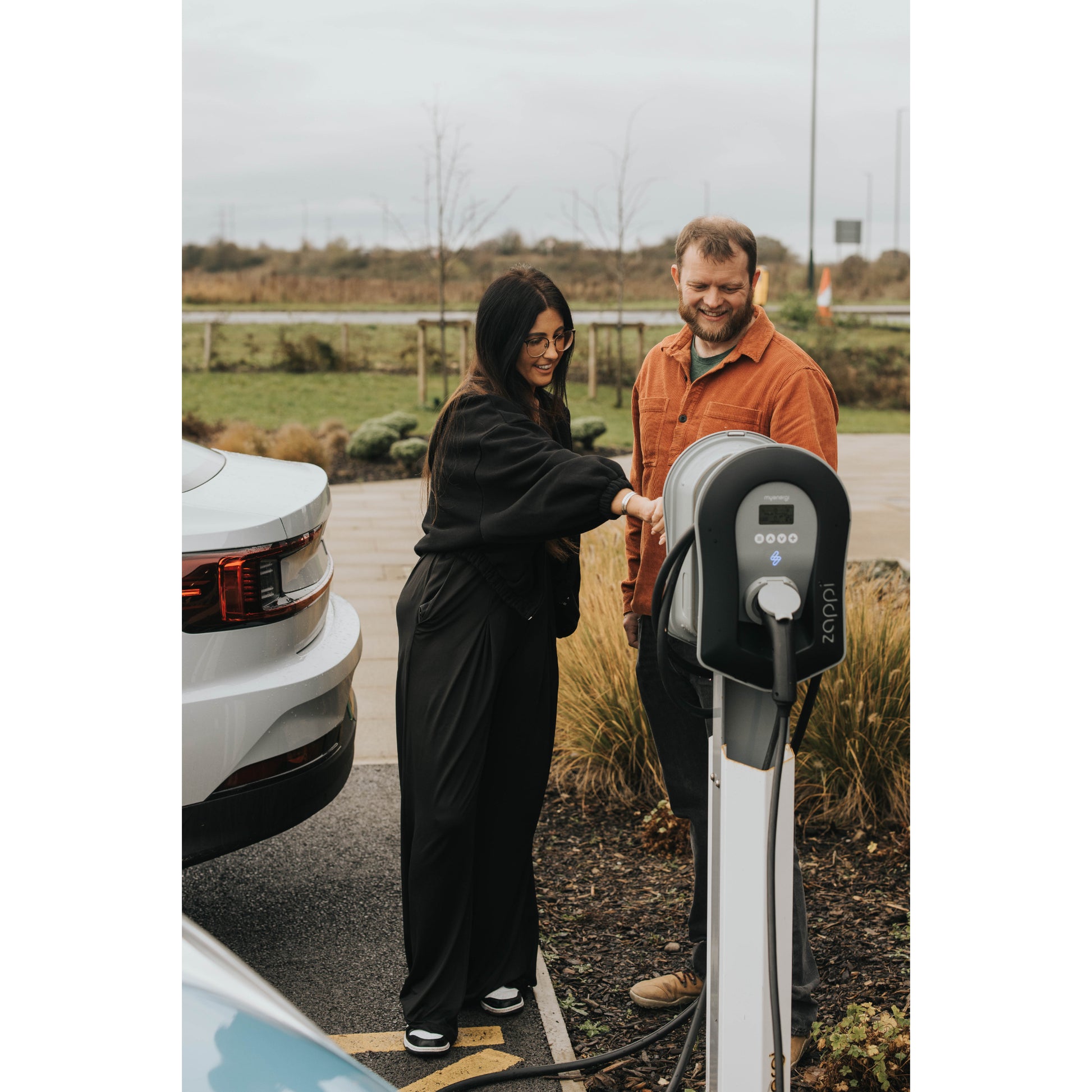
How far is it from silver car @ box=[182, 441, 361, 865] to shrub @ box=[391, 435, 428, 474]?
10833mm

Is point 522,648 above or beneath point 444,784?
above

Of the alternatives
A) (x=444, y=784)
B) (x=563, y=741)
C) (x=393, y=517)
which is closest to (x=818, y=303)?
(x=393, y=517)

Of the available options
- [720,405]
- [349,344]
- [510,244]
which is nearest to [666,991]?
[720,405]

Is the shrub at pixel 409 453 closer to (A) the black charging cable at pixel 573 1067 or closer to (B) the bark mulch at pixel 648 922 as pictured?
(B) the bark mulch at pixel 648 922

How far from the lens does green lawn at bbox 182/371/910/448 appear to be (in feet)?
59.0

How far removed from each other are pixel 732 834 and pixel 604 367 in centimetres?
2058

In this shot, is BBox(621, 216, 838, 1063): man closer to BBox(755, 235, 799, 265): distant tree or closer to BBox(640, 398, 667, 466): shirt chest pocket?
BBox(640, 398, 667, 466): shirt chest pocket

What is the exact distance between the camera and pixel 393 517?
424 inches

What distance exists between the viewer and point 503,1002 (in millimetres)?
2947

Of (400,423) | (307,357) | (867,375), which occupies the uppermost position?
(307,357)

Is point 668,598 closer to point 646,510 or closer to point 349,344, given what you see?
point 646,510

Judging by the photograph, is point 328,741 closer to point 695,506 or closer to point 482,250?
point 695,506

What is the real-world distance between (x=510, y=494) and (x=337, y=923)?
5.34 feet

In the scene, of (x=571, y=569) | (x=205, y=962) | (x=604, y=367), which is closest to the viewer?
(x=205, y=962)
